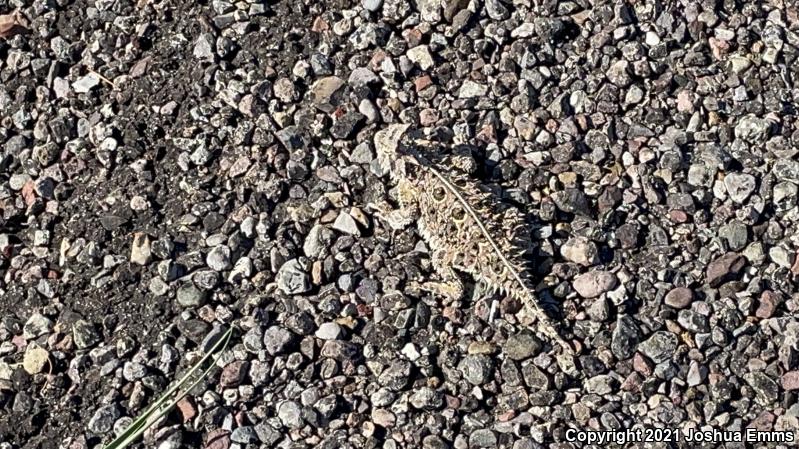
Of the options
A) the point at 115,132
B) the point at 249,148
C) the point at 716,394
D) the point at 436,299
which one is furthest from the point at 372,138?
the point at 716,394

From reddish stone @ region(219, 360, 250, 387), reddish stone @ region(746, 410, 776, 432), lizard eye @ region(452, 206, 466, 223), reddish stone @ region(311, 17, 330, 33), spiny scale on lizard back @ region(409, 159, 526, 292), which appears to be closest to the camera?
reddish stone @ region(746, 410, 776, 432)

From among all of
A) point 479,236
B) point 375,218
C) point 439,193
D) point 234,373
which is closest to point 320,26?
point 375,218

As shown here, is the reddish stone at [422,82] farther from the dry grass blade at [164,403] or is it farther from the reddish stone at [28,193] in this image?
the reddish stone at [28,193]

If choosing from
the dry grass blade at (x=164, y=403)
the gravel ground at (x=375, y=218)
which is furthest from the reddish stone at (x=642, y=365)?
the dry grass blade at (x=164, y=403)

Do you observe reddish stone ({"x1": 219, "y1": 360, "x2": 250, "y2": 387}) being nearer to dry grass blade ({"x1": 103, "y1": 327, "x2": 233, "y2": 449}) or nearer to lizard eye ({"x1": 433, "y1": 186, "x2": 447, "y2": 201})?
dry grass blade ({"x1": 103, "y1": 327, "x2": 233, "y2": 449})

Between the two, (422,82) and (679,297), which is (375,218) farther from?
(679,297)

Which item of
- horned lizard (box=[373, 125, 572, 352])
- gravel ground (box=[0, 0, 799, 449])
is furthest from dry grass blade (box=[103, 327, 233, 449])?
horned lizard (box=[373, 125, 572, 352])
